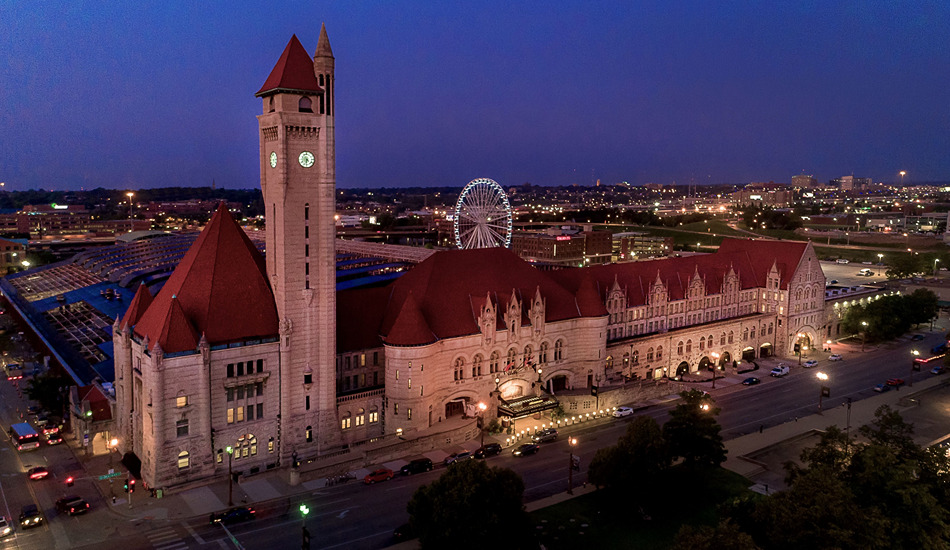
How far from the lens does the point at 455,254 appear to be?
76375 millimetres

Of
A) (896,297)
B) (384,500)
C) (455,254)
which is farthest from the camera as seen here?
(896,297)

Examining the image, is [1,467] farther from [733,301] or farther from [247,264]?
[733,301]

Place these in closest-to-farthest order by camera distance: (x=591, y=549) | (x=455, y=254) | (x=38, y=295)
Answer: (x=591, y=549), (x=455, y=254), (x=38, y=295)

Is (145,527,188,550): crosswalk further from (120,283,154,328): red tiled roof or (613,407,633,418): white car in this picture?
(613,407,633,418): white car

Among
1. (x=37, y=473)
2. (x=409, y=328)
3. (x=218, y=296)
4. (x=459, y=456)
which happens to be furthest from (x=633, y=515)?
(x=37, y=473)

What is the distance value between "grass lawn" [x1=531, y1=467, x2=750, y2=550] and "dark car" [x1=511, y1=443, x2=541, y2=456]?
9.32m

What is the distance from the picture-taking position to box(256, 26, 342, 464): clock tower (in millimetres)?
60125

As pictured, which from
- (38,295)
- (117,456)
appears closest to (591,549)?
(117,456)

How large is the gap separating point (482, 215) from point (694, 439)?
69.0 metres

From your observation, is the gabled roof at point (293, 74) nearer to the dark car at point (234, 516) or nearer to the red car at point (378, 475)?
the red car at point (378, 475)

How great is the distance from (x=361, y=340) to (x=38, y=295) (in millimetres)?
85130

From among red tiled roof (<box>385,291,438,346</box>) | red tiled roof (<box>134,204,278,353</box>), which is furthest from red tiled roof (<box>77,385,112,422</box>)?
red tiled roof (<box>385,291,438,346</box>)

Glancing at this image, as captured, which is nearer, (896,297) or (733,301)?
(733,301)

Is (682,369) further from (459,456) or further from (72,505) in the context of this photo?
(72,505)
